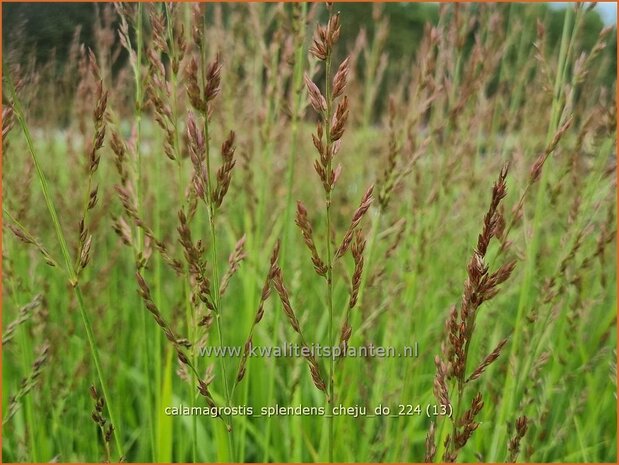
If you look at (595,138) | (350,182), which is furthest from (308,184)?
(595,138)

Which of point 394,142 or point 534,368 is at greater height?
point 394,142

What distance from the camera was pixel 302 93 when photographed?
5.36 ft

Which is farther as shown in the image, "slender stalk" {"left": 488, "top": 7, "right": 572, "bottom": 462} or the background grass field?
"slender stalk" {"left": 488, "top": 7, "right": 572, "bottom": 462}

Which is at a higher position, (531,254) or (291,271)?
(531,254)

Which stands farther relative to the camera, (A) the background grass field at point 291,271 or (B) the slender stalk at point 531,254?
(B) the slender stalk at point 531,254

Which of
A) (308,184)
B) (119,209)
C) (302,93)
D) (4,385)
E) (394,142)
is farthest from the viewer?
(308,184)

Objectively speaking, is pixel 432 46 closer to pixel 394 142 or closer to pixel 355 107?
pixel 394 142

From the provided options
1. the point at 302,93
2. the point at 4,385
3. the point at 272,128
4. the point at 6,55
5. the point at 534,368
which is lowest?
the point at 4,385

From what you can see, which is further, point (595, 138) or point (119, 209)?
point (119, 209)

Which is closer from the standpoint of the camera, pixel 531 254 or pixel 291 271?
pixel 531 254

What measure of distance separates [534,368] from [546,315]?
0.13 m

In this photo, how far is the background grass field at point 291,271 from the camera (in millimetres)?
1088

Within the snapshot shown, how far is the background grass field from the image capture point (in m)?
1.09

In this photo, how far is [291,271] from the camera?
2510 millimetres
